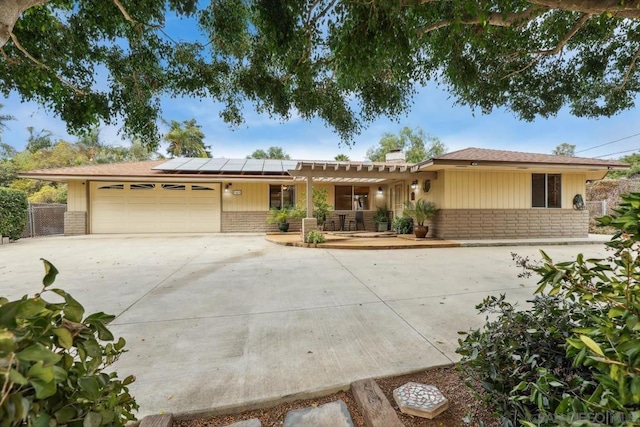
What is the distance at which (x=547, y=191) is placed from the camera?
10375 mm

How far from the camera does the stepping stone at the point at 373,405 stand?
4.96ft

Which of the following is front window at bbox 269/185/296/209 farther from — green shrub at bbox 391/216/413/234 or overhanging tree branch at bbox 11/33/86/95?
overhanging tree branch at bbox 11/33/86/95

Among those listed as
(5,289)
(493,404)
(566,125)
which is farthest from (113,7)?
(566,125)

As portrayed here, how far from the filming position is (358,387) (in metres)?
1.82

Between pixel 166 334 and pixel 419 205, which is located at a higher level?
pixel 419 205

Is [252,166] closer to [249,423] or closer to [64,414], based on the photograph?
[249,423]

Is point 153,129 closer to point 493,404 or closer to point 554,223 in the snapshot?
point 493,404

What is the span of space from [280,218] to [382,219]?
15.7ft

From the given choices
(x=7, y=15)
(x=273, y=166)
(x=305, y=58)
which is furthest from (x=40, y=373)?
(x=273, y=166)

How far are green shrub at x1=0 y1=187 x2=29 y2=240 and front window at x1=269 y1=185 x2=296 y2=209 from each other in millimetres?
8992

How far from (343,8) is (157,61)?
3.49 metres

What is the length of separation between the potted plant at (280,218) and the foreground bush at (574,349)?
34.0 ft

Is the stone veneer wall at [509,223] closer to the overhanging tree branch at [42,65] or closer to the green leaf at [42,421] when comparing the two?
the overhanging tree branch at [42,65]

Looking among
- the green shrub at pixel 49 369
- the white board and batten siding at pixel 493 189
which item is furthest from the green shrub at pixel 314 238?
the green shrub at pixel 49 369
